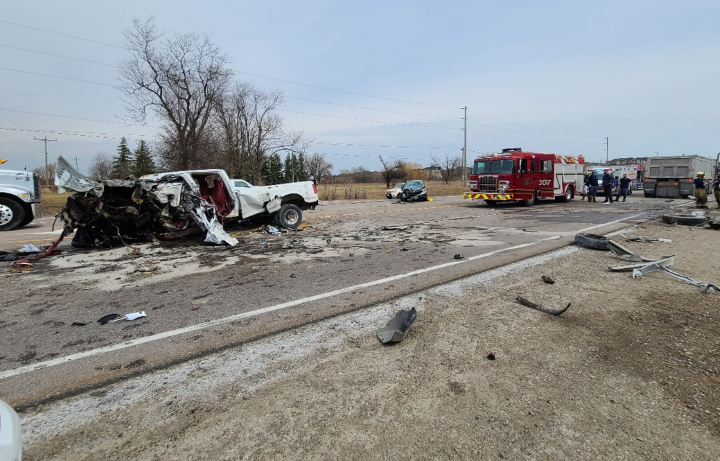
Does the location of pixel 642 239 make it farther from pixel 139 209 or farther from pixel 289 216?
pixel 139 209

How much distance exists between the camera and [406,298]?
4453mm

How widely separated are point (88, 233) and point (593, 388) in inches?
361

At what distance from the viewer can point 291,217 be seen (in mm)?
10656

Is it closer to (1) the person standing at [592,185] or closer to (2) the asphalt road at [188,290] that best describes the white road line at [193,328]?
(2) the asphalt road at [188,290]

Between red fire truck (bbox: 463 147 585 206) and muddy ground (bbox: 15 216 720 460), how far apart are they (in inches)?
626

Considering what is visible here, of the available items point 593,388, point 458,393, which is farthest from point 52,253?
point 593,388

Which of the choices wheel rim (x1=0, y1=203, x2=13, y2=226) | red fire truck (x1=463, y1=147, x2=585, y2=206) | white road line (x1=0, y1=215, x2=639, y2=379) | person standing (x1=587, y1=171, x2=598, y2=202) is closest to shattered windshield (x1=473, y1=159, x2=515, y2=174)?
red fire truck (x1=463, y1=147, x2=585, y2=206)

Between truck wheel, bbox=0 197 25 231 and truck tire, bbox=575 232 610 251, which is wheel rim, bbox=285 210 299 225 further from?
truck wheel, bbox=0 197 25 231

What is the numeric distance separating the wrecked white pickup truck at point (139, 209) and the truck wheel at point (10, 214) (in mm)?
5168

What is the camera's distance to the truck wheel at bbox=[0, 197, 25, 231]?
10820mm

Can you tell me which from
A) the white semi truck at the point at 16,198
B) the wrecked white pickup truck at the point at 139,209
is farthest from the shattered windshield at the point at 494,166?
the white semi truck at the point at 16,198

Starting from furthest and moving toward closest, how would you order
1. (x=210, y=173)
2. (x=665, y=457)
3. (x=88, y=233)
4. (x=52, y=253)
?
(x=210, y=173), (x=88, y=233), (x=52, y=253), (x=665, y=457)

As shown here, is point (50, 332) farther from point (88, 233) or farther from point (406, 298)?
point (88, 233)

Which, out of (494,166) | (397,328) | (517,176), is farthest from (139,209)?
(517,176)
